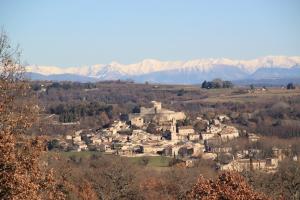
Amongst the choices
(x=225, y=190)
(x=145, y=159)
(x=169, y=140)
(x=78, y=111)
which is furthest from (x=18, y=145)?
(x=78, y=111)

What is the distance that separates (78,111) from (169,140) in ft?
46.8

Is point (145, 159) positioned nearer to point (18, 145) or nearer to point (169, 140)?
point (169, 140)

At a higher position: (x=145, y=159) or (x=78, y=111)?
(x=78, y=111)

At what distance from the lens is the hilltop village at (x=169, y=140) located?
133 ft

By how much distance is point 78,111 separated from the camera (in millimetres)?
65062

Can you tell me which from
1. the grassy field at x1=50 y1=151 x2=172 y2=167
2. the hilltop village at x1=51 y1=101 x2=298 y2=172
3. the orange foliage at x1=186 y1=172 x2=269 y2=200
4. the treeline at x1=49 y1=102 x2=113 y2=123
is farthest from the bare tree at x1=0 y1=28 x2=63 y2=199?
the treeline at x1=49 y1=102 x2=113 y2=123

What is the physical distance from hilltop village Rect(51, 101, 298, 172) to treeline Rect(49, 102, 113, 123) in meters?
3.23

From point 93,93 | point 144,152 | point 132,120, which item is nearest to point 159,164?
point 144,152

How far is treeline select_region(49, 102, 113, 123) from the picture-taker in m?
63.8

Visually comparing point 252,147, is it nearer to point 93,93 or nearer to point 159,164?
point 159,164

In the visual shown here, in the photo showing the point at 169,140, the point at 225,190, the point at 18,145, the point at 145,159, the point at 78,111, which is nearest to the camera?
the point at 18,145

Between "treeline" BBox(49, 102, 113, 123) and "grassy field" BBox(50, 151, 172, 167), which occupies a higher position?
"treeline" BBox(49, 102, 113, 123)

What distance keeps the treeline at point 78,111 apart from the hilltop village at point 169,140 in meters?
3.23

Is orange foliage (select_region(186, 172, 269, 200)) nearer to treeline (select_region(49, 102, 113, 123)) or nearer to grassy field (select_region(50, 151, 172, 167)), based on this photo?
grassy field (select_region(50, 151, 172, 167))
